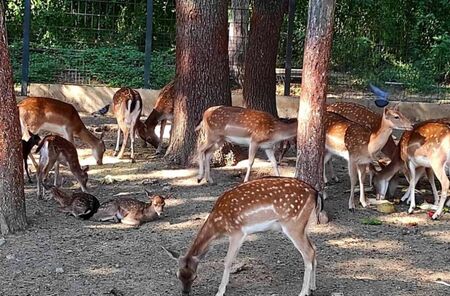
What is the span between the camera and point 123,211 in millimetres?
7836

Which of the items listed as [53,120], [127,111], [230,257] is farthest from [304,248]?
[127,111]

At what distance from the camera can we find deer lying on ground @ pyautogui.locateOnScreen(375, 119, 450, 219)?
8.55m

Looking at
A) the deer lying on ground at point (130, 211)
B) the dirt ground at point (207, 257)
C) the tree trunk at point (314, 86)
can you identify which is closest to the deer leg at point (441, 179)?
the dirt ground at point (207, 257)

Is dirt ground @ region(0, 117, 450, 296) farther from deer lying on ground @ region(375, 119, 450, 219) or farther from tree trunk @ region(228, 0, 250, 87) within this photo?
tree trunk @ region(228, 0, 250, 87)

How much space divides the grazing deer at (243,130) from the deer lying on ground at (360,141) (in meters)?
0.60

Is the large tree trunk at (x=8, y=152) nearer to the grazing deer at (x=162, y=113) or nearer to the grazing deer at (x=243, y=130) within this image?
the grazing deer at (x=243, y=130)

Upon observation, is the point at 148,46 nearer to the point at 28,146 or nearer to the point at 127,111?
the point at 127,111

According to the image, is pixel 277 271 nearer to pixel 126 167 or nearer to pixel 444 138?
pixel 444 138

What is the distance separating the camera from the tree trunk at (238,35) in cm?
1611

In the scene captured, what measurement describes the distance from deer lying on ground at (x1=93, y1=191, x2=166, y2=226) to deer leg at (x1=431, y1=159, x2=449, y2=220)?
9.51ft

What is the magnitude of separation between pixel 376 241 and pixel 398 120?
1678 millimetres

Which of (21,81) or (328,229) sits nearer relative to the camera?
(328,229)

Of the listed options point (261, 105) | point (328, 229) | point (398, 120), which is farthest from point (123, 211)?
point (261, 105)

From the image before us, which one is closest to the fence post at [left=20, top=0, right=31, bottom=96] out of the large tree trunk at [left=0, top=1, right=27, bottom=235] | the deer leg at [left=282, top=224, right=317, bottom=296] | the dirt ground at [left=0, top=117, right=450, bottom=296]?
the dirt ground at [left=0, top=117, right=450, bottom=296]
